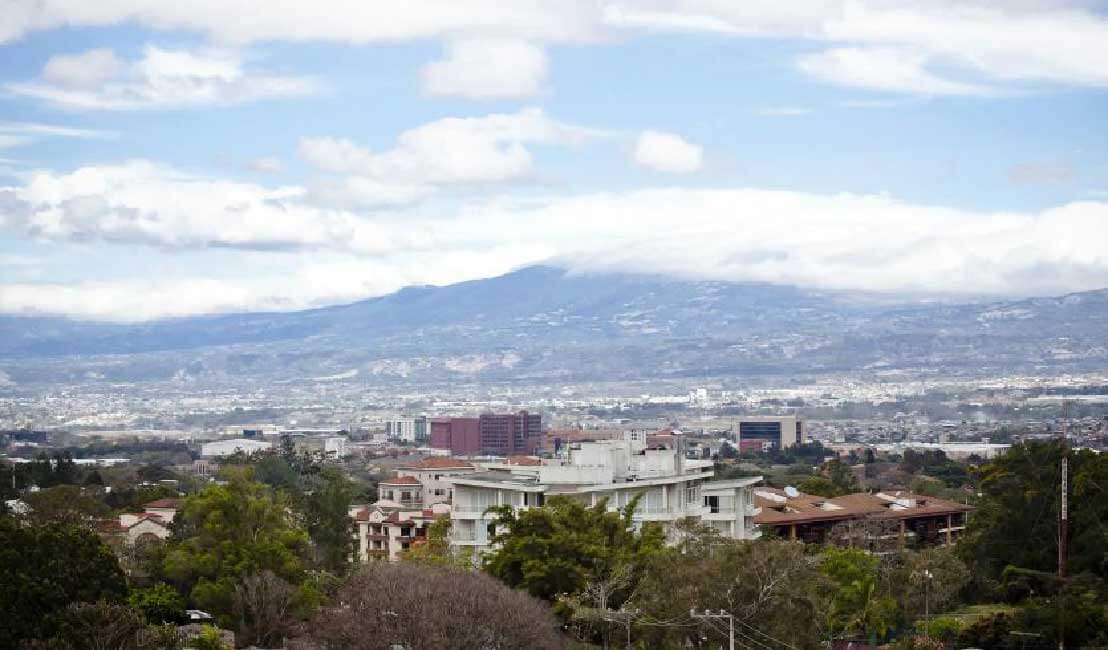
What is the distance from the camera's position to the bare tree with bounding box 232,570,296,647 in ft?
160

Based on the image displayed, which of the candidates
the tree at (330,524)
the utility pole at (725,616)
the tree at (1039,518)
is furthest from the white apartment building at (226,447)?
the utility pole at (725,616)

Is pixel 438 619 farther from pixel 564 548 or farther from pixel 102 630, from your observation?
pixel 564 548

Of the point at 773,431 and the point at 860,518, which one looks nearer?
the point at 860,518

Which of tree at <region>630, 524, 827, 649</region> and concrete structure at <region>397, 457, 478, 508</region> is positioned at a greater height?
tree at <region>630, 524, 827, 649</region>

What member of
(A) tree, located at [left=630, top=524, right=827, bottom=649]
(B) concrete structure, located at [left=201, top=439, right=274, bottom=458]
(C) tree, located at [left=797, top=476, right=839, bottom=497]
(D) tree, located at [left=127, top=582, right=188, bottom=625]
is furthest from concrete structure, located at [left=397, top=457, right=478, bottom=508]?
(B) concrete structure, located at [left=201, top=439, right=274, bottom=458]

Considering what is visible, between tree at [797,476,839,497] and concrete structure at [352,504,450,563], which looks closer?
concrete structure at [352,504,450,563]

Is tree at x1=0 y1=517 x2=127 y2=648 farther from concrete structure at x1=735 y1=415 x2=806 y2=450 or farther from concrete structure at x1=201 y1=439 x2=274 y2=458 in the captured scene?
concrete structure at x1=735 y1=415 x2=806 y2=450

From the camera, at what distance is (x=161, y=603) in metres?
49.5

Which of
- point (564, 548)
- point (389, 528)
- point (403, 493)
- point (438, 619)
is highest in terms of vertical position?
point (564, 548)

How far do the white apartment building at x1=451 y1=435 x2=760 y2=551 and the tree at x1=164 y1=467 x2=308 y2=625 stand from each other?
222 inches

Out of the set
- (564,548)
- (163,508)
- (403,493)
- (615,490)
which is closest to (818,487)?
(403,493)

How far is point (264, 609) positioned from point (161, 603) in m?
2.76

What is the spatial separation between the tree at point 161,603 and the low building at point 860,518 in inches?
900

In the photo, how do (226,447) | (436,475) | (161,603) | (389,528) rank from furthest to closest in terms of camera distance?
(226,447), (436,475), (389,528), (161,603)
